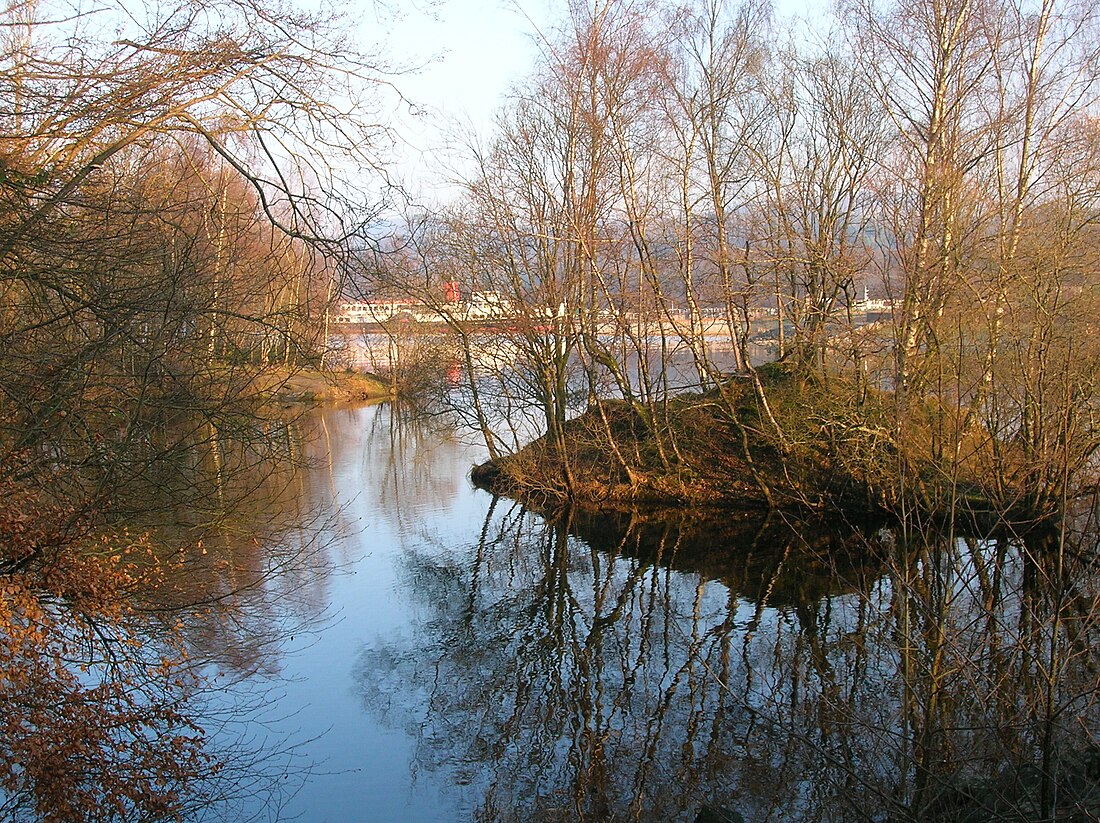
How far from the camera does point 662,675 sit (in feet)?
28.8

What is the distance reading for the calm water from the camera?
5.11 m

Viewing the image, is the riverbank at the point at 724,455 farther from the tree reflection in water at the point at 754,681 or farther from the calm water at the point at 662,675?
the tree reflection in water at the point at 754,681

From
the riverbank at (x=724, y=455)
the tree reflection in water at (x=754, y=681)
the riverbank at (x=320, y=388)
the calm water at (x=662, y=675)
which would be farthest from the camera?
the riverbank at (x=724, y=455)

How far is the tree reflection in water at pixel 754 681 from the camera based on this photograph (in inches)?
193

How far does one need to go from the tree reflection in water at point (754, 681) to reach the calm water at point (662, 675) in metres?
0.03

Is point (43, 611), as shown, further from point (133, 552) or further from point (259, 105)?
point (259, 105)

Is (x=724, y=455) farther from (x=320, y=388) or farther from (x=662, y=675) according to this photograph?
(x=320, y=388)

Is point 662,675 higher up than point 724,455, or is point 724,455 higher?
point 724,455

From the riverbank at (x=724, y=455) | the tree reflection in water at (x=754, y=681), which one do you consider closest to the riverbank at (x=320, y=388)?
the tree reflection in water at (x=754, y=681)

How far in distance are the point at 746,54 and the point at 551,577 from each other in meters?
8.78

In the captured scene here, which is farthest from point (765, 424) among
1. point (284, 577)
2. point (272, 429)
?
point (272, 429)

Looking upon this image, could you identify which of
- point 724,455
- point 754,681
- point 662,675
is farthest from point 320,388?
point 754,681

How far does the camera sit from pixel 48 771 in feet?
19.8

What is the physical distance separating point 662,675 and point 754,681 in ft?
2.80
